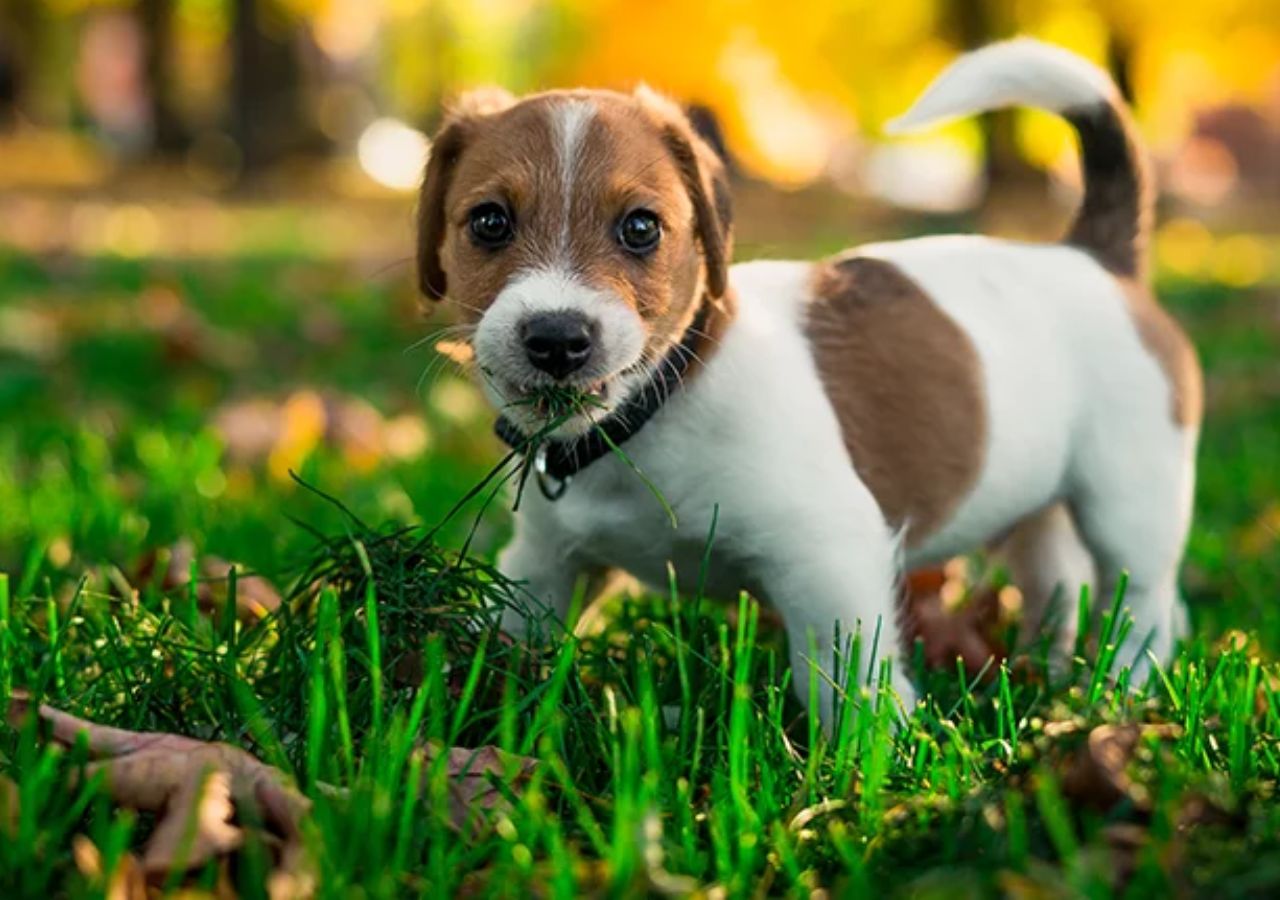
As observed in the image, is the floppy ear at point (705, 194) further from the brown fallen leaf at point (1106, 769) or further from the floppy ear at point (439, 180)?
the brown fallen leaf at point (1106, 769)

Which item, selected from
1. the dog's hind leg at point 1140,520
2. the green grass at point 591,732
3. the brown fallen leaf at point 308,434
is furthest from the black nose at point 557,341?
the brown fallen leaf at point 308,434

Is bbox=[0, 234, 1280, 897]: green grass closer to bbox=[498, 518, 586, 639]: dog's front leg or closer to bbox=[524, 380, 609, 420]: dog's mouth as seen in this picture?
bbox=[498, 518, 586, 639]: dog's front leg

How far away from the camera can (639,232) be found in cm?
257

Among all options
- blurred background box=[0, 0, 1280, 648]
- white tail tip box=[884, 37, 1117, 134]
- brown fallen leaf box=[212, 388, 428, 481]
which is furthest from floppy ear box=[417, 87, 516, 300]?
brown fallen leaf box=[212, 388, 428, 481]

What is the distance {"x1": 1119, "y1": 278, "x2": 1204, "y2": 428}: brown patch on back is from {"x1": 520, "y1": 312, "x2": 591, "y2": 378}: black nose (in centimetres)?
150

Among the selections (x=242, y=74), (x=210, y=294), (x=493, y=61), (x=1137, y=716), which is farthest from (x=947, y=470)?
(x=493, y=61)

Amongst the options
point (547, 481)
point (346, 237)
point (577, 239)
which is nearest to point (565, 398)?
point (577, 239)

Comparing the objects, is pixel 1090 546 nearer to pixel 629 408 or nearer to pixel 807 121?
pixel 629 408

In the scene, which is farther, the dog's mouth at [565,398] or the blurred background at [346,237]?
the blurred background at [346,237]

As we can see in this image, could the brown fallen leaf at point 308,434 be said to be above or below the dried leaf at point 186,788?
below

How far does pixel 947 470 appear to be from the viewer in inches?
119

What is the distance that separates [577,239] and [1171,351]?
1513mm

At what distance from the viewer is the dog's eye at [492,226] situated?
2572 millimetres

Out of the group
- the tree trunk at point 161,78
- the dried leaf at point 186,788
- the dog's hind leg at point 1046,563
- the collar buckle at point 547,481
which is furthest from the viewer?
the tree trunk at point 161,78
